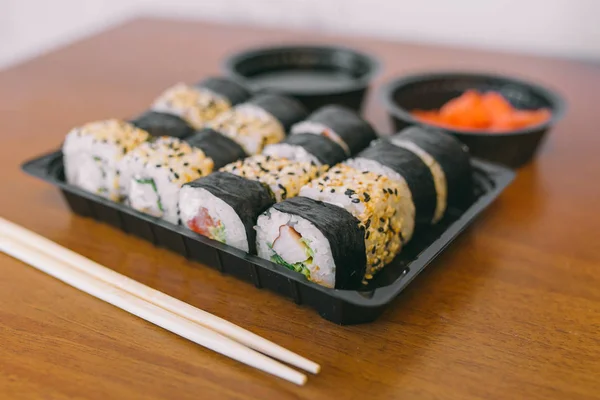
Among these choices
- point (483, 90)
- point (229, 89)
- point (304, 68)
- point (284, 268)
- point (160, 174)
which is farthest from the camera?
point (304, 68)

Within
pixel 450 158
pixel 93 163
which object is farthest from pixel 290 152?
pixel 93 163

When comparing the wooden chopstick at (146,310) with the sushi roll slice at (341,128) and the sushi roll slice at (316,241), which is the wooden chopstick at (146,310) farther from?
the sushi roll slice at (341,128)

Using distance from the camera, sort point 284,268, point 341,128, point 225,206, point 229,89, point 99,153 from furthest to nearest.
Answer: point 229,89 < point 341,128 < point 99,153 < point 225,206 < point 284,268

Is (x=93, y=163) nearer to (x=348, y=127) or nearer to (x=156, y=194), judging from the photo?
(x=156, y=194)

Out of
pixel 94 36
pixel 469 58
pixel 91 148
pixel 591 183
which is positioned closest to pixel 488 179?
pixel 591 183

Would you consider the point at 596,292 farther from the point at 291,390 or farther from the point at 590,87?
the point at 590,87

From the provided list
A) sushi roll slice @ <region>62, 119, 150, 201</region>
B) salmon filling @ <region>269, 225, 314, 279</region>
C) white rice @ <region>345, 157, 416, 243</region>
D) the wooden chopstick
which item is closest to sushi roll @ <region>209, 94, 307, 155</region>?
sushi roll slice @ <region>62, 119, 150, 201</region>
